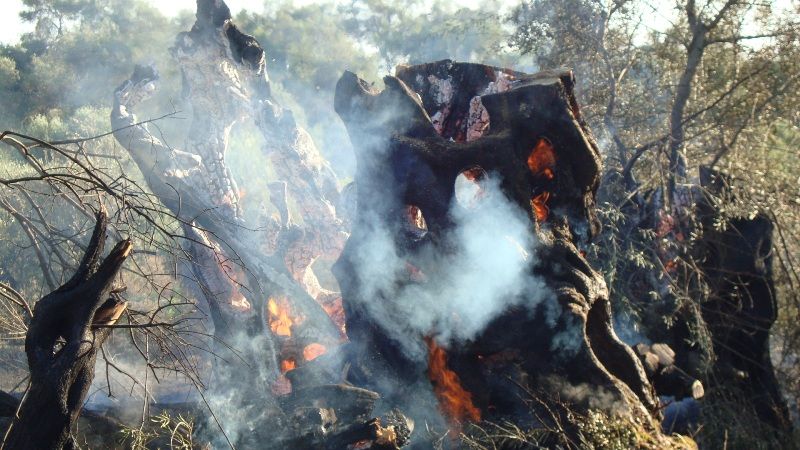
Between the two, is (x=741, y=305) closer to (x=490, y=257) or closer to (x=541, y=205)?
(x=541, y=205)

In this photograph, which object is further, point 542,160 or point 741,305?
point 741,305

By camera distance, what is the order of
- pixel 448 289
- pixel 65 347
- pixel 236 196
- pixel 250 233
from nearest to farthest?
pixel 65 347, pixel 448 289, pixel 236 196, pixel 250 233

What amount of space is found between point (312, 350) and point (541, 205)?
201 inches

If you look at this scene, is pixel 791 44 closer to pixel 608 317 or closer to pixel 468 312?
pixel 608 317

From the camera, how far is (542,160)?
593cm

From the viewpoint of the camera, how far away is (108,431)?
6.86 m

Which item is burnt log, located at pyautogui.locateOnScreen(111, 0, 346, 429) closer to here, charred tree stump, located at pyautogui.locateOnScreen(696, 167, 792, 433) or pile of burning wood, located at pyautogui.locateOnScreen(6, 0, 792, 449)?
pile of burning wood, located at pyautogui.locateOnScreen(6, 0, 792, 449)

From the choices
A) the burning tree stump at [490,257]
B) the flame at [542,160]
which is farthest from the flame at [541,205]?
the flame at [542,160]

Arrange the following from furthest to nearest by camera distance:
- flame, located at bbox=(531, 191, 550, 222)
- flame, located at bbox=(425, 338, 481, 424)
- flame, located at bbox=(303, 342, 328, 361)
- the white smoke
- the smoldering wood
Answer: flame, located at bbox=(303, 342, 328, 361), the smoldering wood, flame, located at bbox=(531, 191, 550, 222), flame, located at bbox=(425, 338, 481, 424), the white smoke

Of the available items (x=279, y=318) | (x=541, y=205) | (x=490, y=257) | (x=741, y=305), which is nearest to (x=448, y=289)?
(x=490, y=257)

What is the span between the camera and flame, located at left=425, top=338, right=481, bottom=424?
584cm

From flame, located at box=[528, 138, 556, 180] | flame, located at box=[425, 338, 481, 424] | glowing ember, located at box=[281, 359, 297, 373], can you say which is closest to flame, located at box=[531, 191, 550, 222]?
flame, located at box=[528, 138, 556, 180]

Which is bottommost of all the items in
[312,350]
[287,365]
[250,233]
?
[287,365]

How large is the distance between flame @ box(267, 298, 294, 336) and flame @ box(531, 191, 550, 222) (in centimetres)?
505
